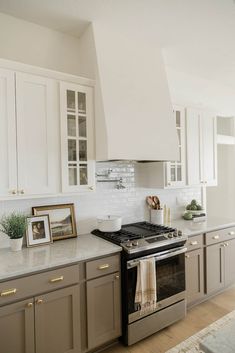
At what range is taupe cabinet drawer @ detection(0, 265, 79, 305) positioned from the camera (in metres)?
1.54

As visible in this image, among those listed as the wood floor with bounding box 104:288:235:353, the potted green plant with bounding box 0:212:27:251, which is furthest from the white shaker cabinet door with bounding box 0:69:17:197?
the wood floor with bounding box 104:288:235:353

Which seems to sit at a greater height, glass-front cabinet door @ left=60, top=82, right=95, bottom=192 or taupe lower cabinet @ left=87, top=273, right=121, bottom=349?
glass-front cabinet door @ left=60, top=82, right=95, bottom=192

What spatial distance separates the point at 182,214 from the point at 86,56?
2.42 m

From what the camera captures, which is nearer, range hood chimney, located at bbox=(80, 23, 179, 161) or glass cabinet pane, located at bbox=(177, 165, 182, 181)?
range hood chimney, located at bbox=(80, 23, 179, 161)

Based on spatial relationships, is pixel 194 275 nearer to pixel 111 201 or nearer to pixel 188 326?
pixel 188 326

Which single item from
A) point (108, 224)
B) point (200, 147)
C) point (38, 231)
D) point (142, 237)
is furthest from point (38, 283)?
point (200, 147)

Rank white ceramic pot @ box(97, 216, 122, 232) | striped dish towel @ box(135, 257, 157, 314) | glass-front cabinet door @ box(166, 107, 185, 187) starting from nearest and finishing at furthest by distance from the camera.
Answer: striped dish towel @ box(135, 257, 157, 314), white ceramic pot @ box(97, 216, 122, 232), glass-front cabinet door @ box(166, 107, 185, 187)

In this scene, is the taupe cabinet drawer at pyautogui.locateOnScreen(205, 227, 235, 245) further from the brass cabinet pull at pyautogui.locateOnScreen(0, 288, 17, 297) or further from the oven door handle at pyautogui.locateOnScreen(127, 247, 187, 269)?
the brass cabinet pull at pyautogui.locateOnScreen(0, 288, 17, 297)

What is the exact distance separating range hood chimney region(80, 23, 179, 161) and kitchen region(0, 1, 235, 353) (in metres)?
0.01

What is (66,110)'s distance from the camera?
2.12 metres

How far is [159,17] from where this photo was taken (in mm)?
2264

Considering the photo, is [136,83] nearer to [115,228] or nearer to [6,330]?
[115,228]

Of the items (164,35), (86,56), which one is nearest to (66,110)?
(86,56)

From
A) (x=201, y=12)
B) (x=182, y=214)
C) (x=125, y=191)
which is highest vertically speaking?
(x=201, y=12)
